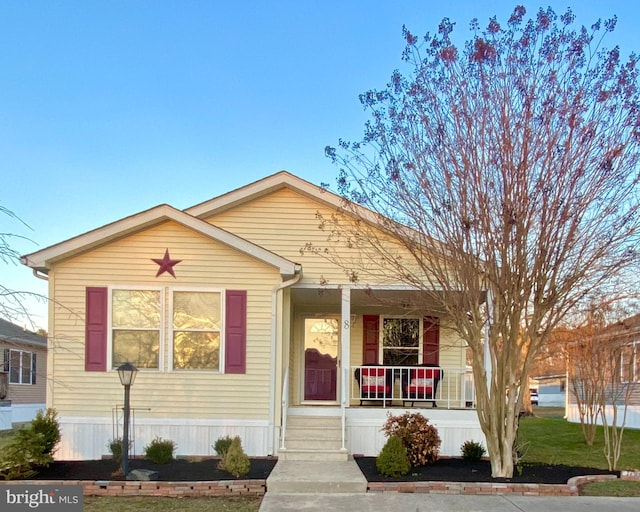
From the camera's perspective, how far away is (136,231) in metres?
9.88

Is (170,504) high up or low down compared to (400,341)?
down

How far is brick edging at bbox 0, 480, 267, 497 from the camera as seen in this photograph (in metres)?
7.30

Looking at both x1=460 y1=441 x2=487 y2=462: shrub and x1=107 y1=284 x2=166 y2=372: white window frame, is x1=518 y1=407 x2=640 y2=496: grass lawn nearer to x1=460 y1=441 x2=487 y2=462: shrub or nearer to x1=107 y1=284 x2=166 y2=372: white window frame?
x1=460 y1=441 x2=487 y2=462: shrub

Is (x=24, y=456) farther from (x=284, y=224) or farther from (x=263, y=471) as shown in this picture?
(x=284, y=224)

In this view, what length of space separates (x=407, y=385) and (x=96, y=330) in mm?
5925

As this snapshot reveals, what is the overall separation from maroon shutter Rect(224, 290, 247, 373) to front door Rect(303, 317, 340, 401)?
3185 millimetres

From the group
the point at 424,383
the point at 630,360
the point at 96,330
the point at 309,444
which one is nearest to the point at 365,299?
the point at 424,383

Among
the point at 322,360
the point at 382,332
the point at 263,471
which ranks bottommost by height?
the point at 263,471

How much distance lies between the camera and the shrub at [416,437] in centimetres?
873

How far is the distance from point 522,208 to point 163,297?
6.08 meters

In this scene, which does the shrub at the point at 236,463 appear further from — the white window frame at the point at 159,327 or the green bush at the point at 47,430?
the green bush at the point at 47,430

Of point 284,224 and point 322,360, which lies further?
point 322,360

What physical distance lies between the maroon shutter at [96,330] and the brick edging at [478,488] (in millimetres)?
5124

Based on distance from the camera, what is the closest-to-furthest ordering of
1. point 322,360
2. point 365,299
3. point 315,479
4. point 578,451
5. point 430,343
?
point 315,479 → point 365,299 → point 578,451 → point 430,343 → point 322,360
